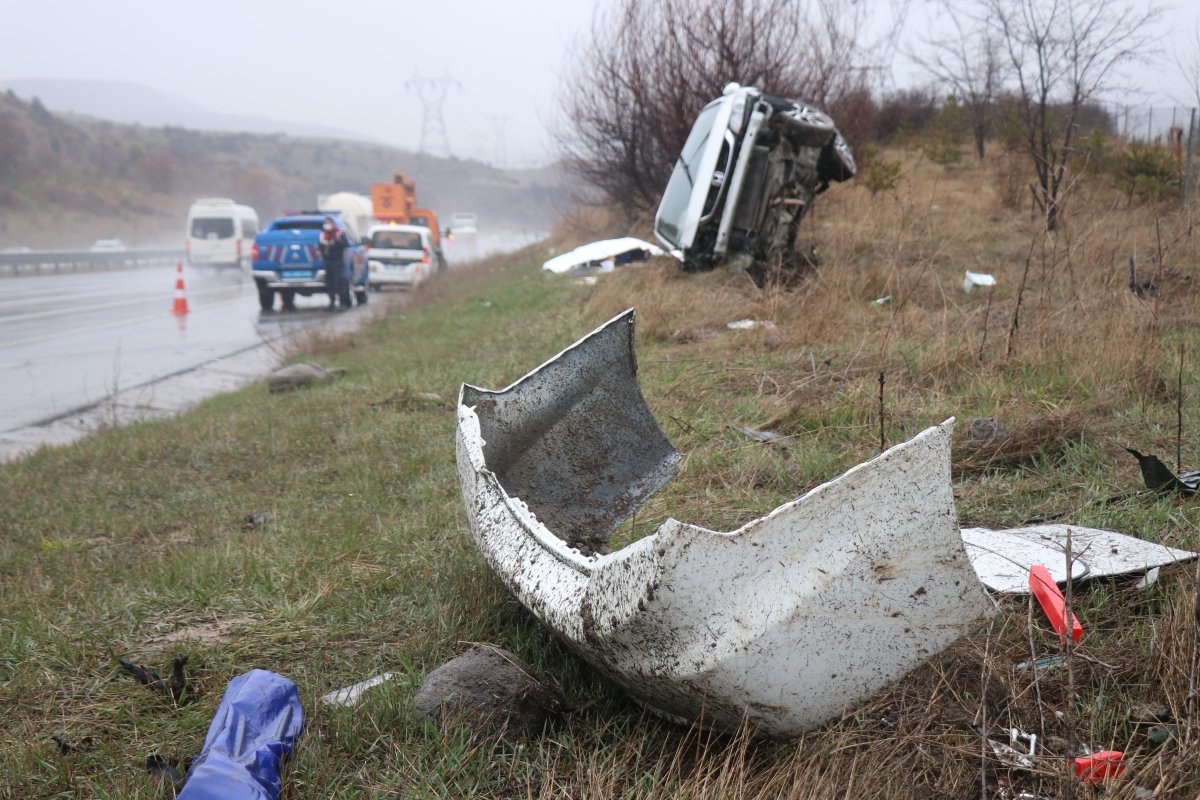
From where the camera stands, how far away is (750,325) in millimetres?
7320

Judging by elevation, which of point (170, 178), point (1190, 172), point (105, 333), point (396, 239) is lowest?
point (105, 333)

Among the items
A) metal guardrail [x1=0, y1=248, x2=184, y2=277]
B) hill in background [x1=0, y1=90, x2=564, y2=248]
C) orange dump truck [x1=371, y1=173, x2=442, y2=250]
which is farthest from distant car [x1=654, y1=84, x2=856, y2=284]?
orange dump truck [x1=371, y1=173, x2=442, y2=250]

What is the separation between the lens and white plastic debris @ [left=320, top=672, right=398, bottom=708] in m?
2.48

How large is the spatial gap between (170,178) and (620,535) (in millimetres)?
67979

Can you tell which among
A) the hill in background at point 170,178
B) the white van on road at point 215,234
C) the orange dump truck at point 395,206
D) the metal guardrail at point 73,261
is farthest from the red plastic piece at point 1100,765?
the orange dump truck at point 395,206

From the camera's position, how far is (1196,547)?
9.39 feet

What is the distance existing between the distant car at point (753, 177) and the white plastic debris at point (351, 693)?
23.2 feet

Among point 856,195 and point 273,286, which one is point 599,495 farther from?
point 273,286

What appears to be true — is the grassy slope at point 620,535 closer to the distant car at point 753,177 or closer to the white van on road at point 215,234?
the distant car at point 753,177

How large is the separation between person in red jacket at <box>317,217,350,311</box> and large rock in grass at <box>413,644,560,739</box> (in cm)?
1767

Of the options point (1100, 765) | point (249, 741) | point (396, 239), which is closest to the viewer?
point (1100, 765)

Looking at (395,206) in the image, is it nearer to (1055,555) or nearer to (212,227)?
(212,227)

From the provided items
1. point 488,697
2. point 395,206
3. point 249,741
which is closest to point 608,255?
point 488,697

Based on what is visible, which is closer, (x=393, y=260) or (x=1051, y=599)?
(x=1051, y=599)
